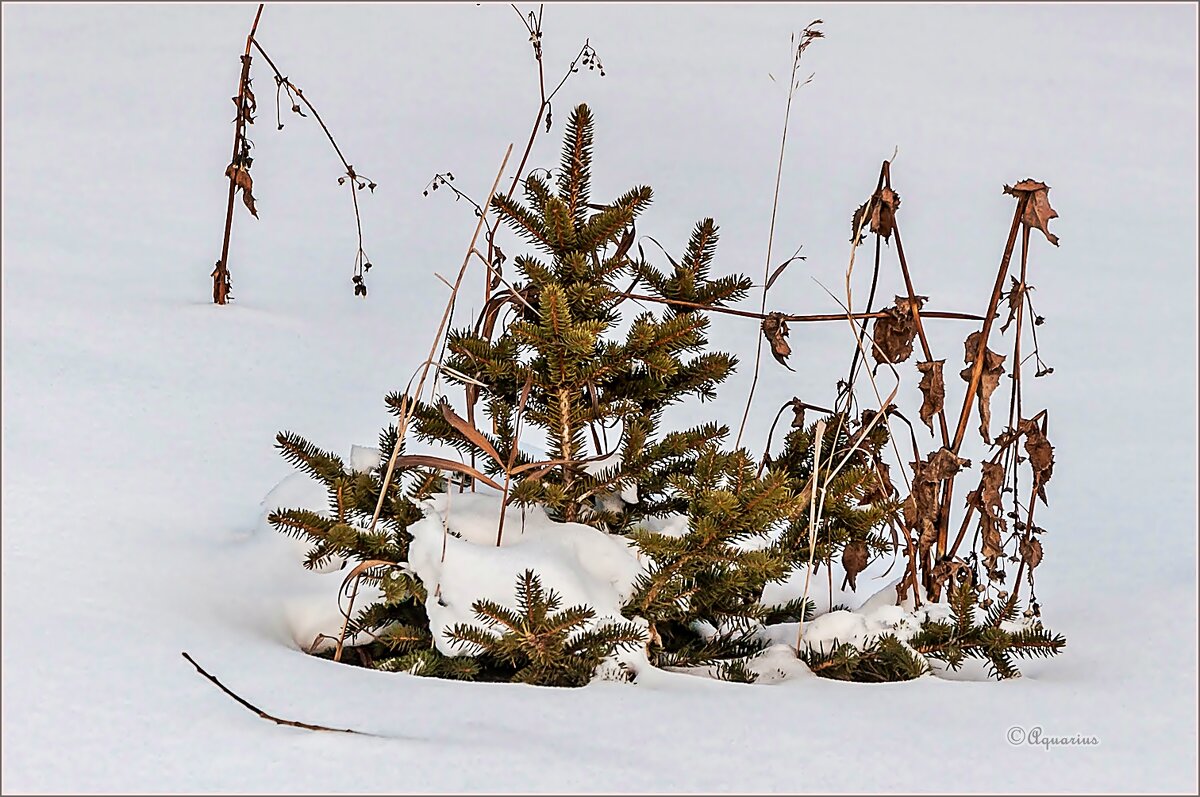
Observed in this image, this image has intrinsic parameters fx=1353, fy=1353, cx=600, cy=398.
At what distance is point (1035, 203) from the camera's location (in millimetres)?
1623

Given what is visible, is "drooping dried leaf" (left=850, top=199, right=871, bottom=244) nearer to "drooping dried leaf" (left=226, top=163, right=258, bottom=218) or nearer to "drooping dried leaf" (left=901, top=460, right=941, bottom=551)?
"drooping dried leaf" (left=901, top=460, right=941, bottom=551)

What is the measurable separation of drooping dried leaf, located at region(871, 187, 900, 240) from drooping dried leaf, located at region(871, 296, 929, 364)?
9cm

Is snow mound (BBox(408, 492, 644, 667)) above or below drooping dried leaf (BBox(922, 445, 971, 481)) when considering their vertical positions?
below

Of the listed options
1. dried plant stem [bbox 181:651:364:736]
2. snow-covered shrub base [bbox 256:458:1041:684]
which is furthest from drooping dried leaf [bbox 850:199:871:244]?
dried plant stem [bbox 181:651:364:736]

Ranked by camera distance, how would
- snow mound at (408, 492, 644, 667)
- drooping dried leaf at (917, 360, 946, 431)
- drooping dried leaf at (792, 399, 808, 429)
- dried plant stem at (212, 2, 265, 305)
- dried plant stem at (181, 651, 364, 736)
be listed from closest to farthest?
dried plant stem at (181, 651, 364, 736), snow mound at (408, 492, 644, 667), drooping dried leaf at (917, 360, 946, 431), drooping dried leaf at (792, 399, 808, 429), dried plant stem at (212, 2, 265, 305)

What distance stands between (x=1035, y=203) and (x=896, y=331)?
0.22 m

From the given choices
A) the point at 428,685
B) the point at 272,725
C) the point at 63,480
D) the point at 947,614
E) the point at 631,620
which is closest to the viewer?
the point at 272,725

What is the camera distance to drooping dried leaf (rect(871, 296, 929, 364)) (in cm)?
168

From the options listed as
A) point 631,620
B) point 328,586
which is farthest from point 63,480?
point 631,620

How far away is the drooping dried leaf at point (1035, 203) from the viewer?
1.62 m

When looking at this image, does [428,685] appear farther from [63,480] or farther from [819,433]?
[63,480]

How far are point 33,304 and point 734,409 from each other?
1431 mm

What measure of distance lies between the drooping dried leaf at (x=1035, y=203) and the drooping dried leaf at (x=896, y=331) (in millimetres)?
155

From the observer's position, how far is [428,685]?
1.45 metres
